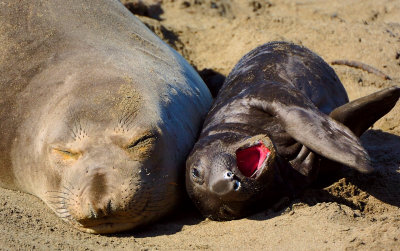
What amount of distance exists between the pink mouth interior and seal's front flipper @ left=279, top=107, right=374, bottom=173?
30 centimetres

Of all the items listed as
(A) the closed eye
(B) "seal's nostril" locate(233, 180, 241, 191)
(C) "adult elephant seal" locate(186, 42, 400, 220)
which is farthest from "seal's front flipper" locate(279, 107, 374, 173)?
(A) the closed eye

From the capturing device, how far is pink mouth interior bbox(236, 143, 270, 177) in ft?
12.8

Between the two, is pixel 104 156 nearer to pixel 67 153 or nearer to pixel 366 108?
pixel 67 153

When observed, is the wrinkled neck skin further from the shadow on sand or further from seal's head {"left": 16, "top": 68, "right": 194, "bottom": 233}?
the shadow on sand

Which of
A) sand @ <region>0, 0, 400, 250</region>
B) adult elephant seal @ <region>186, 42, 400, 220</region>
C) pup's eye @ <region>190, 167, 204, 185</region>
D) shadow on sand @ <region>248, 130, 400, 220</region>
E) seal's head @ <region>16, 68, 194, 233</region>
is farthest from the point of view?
shadow on sand @ <region>248, 130, 400, 220</region>

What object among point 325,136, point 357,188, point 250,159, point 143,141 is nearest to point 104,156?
point 143,141

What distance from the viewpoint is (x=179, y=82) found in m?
4.86

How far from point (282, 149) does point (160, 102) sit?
33.1 inches

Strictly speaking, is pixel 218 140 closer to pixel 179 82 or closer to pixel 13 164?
pixel 179 82

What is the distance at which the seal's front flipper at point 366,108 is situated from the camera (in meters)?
4.22

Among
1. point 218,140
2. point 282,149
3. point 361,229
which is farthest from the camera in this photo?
point 282,149

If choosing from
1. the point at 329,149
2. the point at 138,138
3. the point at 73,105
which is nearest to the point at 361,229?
the point at 329,149

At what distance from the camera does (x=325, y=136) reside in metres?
4.05

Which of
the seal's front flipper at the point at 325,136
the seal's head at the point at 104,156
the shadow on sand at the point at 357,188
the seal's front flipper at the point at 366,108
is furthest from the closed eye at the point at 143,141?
the seal's front flipper at the point at 366,108
